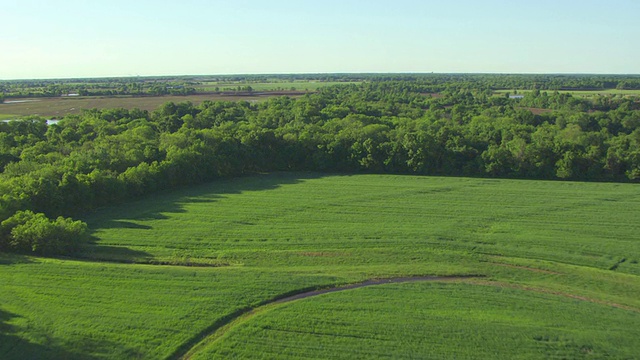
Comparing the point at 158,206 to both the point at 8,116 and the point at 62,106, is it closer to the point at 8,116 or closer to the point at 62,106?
the point at 8,116

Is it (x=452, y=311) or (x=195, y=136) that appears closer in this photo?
(x=452, y=311)

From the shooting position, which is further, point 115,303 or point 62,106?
point 62,106

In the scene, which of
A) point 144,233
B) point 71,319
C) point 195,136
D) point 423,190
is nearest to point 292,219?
point 144,233

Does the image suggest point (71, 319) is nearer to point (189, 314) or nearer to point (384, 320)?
point (189, 314)

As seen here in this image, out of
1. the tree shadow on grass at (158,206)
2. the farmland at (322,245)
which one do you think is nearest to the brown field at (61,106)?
the farmland at (322,245)

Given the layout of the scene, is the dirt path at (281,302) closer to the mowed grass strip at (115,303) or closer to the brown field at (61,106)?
the mowed grass strip at (115,303)

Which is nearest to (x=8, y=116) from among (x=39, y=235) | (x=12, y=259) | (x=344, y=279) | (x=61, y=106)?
(x=61, y=106)
